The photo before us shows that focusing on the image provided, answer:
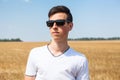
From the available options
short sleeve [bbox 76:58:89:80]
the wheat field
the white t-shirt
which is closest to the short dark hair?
the white t-shirt

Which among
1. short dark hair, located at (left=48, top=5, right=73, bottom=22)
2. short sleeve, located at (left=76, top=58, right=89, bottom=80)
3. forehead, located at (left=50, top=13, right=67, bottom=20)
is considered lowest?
short sleeve, located at (left=76, top=58, right=89, bottom=80)

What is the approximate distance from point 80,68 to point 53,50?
0.81 ft

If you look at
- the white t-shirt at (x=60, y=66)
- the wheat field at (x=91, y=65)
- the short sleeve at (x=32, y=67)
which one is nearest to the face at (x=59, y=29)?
the white t-shirt at (x=60, y=66)

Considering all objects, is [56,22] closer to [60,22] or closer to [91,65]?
[60,22]

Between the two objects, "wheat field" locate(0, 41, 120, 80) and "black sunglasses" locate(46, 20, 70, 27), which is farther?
"wheat field" locate(0, 41, 120, 80)

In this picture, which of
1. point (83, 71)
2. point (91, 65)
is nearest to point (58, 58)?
point (83, 71)

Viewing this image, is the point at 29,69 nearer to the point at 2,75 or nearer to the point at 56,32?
the point at 56,32

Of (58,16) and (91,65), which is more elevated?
(58,16)

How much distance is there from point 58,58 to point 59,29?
23 cm

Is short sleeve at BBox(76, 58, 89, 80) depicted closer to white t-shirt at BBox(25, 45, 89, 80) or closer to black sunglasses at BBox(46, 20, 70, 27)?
white t-shirt at BBox(25, 45, 89, 80)

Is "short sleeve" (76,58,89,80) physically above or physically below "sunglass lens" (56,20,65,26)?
below

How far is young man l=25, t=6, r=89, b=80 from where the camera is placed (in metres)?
2.82

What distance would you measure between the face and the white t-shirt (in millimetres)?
123

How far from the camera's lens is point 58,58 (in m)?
2.82
